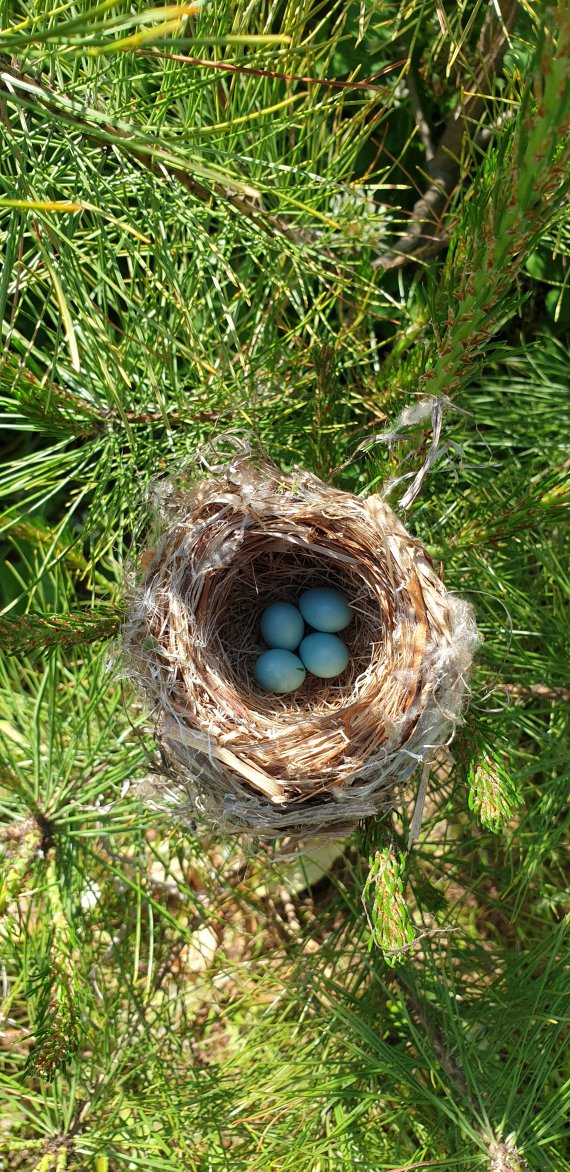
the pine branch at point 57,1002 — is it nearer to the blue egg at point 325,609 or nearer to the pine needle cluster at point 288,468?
the pine needle cluster at point 288,468

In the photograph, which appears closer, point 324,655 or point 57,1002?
point 57,1002

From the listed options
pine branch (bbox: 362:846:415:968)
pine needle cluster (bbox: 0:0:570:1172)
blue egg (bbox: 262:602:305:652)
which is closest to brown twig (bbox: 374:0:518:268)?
pine needle cluster (bbox: 0:0:570:1172)

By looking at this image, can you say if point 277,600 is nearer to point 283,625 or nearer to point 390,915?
point 283,625

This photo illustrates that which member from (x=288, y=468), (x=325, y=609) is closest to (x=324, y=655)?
(x=325, y=609)

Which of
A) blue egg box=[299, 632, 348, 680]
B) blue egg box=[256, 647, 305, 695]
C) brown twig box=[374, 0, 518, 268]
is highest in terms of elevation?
brown twig box=[374, 0, 518, 268]

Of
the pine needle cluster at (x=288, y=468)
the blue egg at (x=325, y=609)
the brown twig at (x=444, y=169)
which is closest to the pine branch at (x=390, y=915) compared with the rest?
the pine needle cluster at (x=288, y=468)

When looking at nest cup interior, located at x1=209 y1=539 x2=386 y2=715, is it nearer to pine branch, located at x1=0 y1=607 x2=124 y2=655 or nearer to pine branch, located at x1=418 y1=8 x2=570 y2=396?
pine branch, located at x1=0 y1=607 x2=124 y2=655
